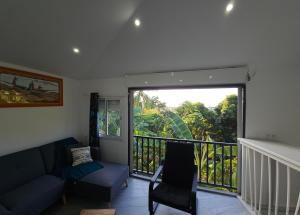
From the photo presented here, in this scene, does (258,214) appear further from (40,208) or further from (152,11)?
(152,11)

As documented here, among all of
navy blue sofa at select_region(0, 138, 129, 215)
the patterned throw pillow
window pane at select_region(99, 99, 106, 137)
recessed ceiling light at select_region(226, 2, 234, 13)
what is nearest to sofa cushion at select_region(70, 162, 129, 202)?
navy blue sofa at select_region(0, 138, 129, 215)

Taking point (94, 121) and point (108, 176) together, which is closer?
point (108, 176)

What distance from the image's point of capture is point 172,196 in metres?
1.93

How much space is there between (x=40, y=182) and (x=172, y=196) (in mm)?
1892

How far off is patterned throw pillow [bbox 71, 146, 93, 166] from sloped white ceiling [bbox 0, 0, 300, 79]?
1.61 meters

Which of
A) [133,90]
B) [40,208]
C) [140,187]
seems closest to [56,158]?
[40,208]

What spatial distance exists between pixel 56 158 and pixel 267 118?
360 centimetres

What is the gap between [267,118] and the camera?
228cm

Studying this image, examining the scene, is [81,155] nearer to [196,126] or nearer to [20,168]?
[20,168]

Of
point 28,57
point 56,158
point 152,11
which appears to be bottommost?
point 56,158

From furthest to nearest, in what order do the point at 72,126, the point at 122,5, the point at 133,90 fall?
the point at 72,126 → the point at 133,90 → the point at 122,5

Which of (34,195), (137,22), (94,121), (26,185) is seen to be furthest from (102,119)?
(137,22)

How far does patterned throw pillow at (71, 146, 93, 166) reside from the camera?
8.84 feet

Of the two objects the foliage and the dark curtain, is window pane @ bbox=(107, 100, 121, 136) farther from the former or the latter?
the foliage
